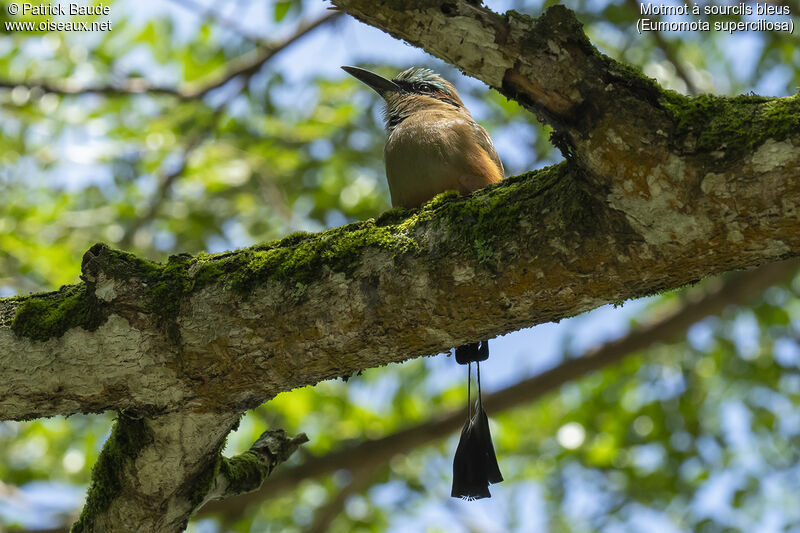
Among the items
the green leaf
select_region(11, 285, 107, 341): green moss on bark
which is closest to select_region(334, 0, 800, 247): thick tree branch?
select_region(11, 285, 107, 341): green moss on bark

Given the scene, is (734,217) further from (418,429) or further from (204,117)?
(204,117)

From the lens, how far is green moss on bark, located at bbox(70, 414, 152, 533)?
3.00 meters

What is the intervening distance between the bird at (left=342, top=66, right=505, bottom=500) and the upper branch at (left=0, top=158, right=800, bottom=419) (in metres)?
1.02

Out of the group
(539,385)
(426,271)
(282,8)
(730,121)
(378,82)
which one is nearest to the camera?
(730,121)

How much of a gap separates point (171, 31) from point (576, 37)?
5.28m

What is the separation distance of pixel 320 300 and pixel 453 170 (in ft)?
5.05

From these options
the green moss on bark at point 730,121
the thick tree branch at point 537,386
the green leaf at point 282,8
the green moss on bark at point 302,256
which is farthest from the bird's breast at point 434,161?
the thick tree branch at point 537,386

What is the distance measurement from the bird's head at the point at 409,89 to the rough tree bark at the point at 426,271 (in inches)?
90.6

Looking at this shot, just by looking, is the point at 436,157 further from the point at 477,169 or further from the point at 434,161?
the point at 477,169

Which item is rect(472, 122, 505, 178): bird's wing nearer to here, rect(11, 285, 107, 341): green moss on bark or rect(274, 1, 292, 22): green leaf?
rect(274, 1, 292, 22): green leaf

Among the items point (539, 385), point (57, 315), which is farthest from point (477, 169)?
point (539, 385)

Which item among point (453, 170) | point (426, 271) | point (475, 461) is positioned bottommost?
point (475, 461)

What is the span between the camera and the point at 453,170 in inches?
157

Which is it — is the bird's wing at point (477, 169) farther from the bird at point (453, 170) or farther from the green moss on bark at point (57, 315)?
the green moss on bark at point (57, 315)
